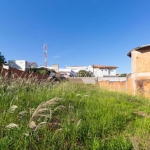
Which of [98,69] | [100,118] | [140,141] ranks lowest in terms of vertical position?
[140,141]

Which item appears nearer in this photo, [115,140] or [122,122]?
[115,140]

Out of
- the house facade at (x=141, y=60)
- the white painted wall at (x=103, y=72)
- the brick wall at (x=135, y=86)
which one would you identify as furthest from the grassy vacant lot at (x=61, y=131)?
the white painted wall at (x=103, y=72)

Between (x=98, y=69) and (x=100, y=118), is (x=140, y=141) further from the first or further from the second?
(x=98, y=69)

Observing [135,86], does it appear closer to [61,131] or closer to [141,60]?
[141,60]

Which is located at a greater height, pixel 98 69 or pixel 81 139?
pixel 98 69

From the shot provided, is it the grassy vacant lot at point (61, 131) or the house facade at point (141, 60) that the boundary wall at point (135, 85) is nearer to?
the house facade at point (141, 60)

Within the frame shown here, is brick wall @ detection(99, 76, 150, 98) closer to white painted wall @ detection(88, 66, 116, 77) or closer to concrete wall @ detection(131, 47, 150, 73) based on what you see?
concrete wall @ detection(131, 47, 150, 73)

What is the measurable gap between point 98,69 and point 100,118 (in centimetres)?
5940

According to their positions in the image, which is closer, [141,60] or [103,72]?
[141,60]

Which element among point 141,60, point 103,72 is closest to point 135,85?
point 141,60

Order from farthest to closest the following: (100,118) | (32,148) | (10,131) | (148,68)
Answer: (148,68) → (100,118) → (10,131) → (32,148)

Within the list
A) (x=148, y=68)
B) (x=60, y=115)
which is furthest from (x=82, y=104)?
(x=148, y=68)

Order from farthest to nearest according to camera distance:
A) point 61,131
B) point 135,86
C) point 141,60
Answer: point 141,60
point 135,86
point 61,131

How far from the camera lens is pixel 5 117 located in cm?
212
